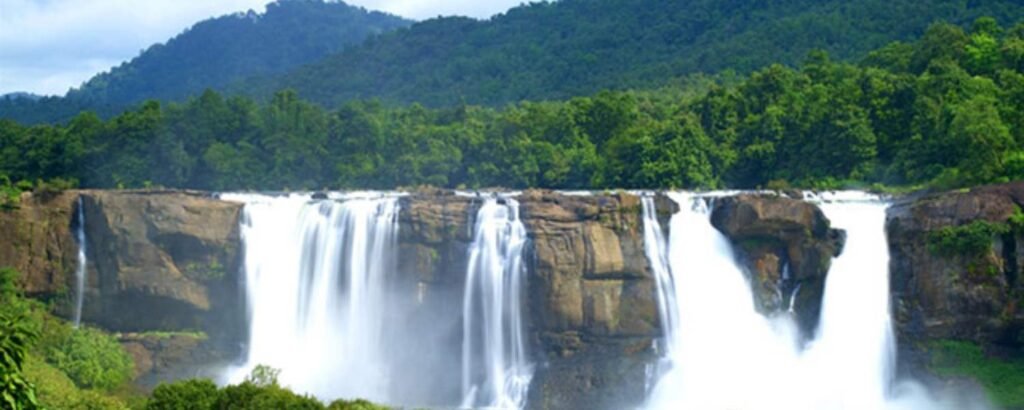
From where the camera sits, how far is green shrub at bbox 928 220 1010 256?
4172cm

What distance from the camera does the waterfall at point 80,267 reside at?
4609 centimetres

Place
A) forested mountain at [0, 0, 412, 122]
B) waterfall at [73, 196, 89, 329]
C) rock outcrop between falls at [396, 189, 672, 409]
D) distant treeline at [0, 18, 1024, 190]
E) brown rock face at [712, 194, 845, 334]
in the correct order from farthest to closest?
forested mountain at [0, 0, 412, 122] < distant treeline at [0, 18, 1024, 190] < waterfall at [73, 196, 89, 329] < brown rock face at [712, 194, 845, 334] < rock outcrop between falls at [396, 189, 672, 409]

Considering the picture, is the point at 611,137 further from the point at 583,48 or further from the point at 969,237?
the point at 583,48

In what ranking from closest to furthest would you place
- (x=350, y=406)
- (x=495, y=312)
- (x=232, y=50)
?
(x=350, y=406)
(x=495, y=312)
(x=232, y=50)

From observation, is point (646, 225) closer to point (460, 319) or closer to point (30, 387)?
point (460, 319)

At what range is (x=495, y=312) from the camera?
146 ft

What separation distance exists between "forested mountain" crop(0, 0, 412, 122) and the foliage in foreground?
124m

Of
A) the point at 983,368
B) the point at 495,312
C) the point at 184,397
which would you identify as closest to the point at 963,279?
the point at 983,368

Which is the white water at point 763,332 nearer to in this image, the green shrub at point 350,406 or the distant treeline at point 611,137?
the distant treeline at point 611,137

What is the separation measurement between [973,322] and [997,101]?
13.0 m

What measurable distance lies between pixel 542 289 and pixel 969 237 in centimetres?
1212

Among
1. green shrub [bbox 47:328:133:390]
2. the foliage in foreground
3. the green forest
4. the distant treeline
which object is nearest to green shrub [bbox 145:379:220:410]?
green shrub [bbox 47:328:133:390]

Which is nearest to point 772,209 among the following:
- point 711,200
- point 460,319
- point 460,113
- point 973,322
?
point 711,200

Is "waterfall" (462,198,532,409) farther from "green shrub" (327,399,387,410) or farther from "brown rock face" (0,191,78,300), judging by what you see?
"green shrub" (327,399,387,410)
